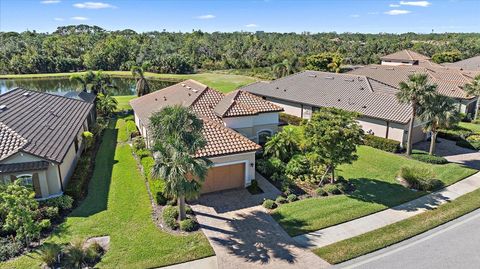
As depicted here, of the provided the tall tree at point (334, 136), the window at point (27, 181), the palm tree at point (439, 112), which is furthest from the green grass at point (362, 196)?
the window at point (27, 181)

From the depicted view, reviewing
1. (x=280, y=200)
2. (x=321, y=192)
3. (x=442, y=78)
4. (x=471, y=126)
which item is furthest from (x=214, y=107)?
(x=442, y=78)

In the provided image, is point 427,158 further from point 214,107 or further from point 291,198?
point 214,107

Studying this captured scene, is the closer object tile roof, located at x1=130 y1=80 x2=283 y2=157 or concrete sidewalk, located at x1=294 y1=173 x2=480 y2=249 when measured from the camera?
concrete sidewalk, located at x1=294 y1=173 x2=480 y2=249

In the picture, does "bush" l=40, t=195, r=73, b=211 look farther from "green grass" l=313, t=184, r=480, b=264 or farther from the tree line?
the tree line

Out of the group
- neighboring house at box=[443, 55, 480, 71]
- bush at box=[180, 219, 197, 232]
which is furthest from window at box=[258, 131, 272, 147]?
neighboring house at box=[443, 55, 480, 71]

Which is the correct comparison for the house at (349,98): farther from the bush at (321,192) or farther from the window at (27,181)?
the window at (27,181)

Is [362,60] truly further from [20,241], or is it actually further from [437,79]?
[20,241]

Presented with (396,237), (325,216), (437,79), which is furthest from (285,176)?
(437,79)
